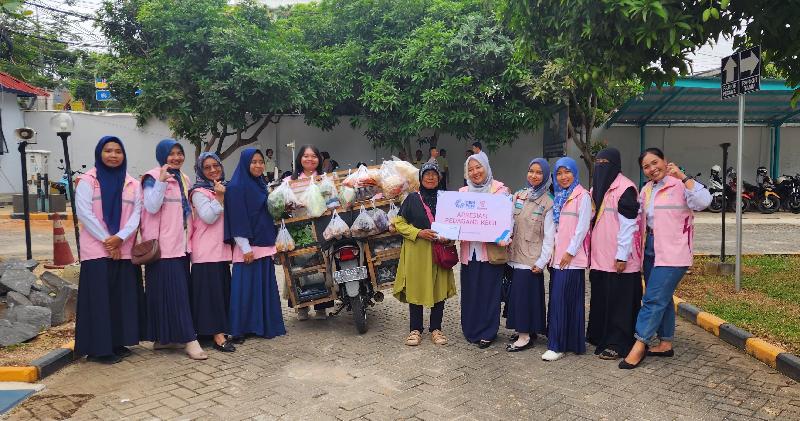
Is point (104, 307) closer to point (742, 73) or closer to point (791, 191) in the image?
point (742, 73)

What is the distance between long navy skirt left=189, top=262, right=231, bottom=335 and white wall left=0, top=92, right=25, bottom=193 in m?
18.6

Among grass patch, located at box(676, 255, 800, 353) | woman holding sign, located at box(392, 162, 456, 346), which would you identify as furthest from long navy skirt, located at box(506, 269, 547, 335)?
grass patch, located at box(676, 255, 800, 353)

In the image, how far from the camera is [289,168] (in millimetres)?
18969

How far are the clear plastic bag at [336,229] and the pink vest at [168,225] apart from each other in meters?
1.23

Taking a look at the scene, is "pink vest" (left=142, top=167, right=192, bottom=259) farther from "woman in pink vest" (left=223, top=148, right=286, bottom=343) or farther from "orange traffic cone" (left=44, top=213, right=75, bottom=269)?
"orange traffic cone" (left=44, top=213, right=75, bottom=269)

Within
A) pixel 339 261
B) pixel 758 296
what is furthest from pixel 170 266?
pixel 758 296

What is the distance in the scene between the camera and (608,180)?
4.68 meters

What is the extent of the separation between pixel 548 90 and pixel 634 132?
6725 mm

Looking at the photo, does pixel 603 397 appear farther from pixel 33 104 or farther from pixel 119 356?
pixel 33 104

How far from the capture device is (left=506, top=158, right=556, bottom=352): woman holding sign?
4844 mm

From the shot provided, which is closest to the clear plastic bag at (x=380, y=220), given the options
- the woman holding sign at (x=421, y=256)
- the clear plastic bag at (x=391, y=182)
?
the clear plastic bag at (x=391, y=182)

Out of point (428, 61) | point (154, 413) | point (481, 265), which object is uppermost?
point (428, 61)

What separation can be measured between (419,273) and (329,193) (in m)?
1.14

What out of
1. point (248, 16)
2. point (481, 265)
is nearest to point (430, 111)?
point (248, 16)
